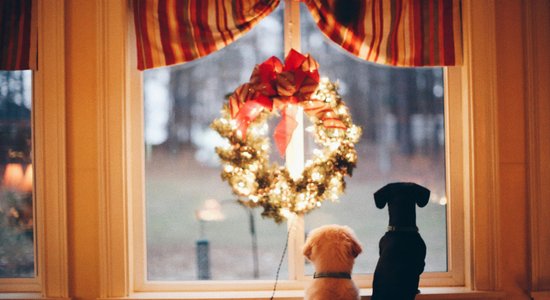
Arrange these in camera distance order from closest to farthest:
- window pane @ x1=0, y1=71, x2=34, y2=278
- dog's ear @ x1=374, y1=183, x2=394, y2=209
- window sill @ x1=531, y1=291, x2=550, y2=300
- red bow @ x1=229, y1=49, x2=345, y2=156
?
dog's ear @ x1=374, y1=183, x2=394, y2=209
red bow @ x1=229, y1=49, x2=345, y2=156
window sill @ x1=531, y1=291, x2=550, y2=300
window pane @ x1=0, y1=71, x2=34, y2=278

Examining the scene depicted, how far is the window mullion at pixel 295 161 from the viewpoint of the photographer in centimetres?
300

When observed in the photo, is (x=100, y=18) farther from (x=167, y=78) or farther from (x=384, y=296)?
(x=384, y=296)

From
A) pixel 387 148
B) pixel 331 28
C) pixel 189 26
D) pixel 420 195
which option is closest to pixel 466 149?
pixel 387 148

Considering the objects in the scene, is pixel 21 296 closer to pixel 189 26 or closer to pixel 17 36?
pixel 17 36

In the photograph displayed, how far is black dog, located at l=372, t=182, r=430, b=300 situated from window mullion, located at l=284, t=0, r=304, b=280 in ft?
1.99

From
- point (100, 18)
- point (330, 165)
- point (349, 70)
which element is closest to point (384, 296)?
point (330, 165)

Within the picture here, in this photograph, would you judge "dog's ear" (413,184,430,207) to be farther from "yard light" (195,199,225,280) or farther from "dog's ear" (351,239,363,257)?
"yard light" (195,199,225,280)

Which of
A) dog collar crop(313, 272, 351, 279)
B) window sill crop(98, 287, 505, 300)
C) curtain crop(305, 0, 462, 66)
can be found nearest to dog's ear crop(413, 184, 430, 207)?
dog collar crop(313, 272, 351, 279)

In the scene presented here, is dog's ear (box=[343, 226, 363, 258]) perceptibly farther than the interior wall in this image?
No

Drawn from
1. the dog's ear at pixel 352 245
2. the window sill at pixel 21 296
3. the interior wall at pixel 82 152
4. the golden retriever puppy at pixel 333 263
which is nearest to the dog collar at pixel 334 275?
the golden retriever puppy at pixel 333 263

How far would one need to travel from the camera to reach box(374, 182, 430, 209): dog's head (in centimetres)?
247

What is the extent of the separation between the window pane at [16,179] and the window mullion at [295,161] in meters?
1.50

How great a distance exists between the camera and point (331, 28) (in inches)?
114

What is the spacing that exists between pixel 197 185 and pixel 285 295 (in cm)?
81
